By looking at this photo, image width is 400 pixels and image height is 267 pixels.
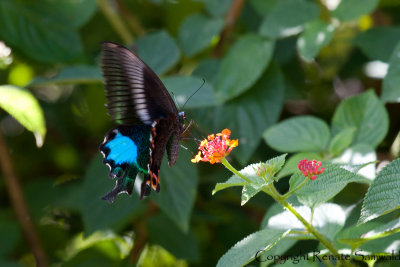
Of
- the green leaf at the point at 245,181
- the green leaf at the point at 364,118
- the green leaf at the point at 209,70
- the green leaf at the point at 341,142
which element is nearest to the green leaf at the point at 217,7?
the green leaf at the point at 209,70

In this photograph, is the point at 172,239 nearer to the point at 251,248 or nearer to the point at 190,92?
the point at 190,92

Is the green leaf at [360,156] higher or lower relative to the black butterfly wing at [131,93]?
lower

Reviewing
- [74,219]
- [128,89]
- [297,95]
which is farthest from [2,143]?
[297,95]

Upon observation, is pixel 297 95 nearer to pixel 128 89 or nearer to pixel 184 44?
pixel 184 44

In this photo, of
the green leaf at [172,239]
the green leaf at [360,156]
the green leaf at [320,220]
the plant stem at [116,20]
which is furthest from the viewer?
the plant stem at [116,20]

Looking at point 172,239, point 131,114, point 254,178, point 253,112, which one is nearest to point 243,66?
point 253,112

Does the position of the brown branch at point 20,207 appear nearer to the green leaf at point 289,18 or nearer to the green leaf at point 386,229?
the green leaf at point 289,18
